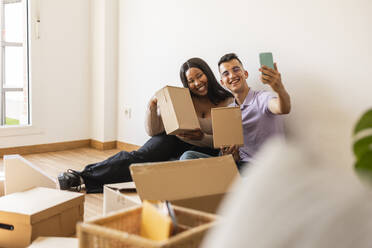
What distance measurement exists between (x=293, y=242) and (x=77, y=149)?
3566 mm

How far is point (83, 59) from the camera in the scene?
365cm

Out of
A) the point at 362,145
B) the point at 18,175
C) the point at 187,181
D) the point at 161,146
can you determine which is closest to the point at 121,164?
the point at 161,146

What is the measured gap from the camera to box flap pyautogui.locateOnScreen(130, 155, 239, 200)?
108cm

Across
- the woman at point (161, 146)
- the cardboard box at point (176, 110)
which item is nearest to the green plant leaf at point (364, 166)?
the cardboard box at point (176, 110)

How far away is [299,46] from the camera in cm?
215

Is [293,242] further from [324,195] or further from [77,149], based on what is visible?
[77,149]

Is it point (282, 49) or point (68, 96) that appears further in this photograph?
point (68, 96)

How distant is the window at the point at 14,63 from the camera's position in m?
3.20

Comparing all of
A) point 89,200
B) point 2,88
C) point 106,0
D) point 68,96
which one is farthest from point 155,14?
point 89,200

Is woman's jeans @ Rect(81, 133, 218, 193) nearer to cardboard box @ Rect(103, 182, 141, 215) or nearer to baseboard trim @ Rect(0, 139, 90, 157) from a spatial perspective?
cardboard box @ Rect(103, 182, 141, 215)

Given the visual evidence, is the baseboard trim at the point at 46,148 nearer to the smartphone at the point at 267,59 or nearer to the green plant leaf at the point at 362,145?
the smartphone at the point at 267,59

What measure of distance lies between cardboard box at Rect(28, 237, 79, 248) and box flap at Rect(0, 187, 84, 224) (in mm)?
85

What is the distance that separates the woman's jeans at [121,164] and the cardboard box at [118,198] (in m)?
0.88

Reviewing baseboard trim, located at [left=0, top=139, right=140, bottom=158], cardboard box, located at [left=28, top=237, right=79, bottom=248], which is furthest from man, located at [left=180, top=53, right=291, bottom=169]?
baseboard trim, located at [left=0, top=139, right=140, bottom=158]
